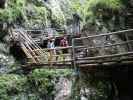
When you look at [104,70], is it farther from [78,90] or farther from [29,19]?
[29,19]

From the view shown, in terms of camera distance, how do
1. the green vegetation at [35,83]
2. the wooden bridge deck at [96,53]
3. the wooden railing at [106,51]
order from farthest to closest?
1. the green vegetation at [35,83]
2. the wooden bridge deck at [96,53]
3. the wooden railing at [106,51]

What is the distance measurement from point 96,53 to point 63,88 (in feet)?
11.2

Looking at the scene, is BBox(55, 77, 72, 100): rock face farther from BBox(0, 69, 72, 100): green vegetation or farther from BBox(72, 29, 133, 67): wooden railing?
BBox(72, 29, 133, 67): wooden railing

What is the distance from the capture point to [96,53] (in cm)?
1221

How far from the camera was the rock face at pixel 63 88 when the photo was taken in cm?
1472

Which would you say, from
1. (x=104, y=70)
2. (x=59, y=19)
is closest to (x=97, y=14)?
(x=104, y=70)

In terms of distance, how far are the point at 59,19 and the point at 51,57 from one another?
7.21 metres

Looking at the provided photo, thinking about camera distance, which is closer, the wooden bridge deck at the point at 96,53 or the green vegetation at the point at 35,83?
the wooden bridge deck at the point at 96,53

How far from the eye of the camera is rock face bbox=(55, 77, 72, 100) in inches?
579

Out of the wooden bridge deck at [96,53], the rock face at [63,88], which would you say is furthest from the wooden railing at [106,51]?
the rock face at [63,88]

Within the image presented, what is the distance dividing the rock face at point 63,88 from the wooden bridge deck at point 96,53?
1.72 metres

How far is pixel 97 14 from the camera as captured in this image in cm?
1254

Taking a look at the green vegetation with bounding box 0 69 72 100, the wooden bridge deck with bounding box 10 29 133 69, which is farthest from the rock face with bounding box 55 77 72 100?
the wooden bridge deck with bounding box 10 29 133 69

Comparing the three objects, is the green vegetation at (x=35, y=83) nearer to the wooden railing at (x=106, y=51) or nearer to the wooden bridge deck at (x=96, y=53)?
the wooden bridge deck at (x=96, y=53)
